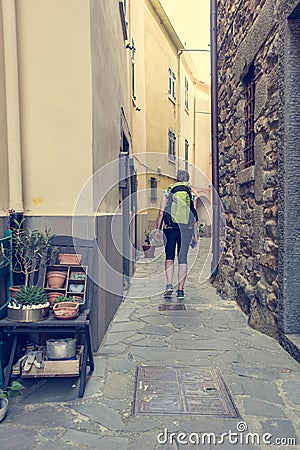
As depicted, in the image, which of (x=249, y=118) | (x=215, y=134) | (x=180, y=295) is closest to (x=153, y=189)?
(x=215, y=134)

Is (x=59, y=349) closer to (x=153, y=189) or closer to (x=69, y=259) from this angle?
(x=69, y=259)

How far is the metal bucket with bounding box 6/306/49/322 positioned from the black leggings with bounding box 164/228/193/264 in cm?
269

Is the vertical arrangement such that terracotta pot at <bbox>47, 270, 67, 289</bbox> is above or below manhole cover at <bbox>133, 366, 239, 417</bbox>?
above

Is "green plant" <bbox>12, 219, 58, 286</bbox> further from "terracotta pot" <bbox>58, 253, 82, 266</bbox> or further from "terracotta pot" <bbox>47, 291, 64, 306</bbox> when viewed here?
"terracotta pot" <bbox>47, 291, 64, 306</bbox>

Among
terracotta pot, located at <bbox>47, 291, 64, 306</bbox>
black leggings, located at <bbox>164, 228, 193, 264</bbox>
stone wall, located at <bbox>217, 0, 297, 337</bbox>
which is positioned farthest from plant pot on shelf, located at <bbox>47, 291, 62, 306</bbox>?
black leggings, located at <bbox>164, 228, 193, 264</bbox>

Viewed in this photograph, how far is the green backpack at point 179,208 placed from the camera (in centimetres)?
502

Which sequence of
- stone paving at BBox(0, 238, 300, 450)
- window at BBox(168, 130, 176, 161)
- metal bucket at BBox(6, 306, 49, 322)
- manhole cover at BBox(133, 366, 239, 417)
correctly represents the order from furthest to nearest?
window at BBox(168, 130, 176, 161)
metal bucket at BBox(6, 306, 49, 322)
manhole cover at BBox(133, 366, 239, 417)
stone paving at BBox(0, 238, 300, 450)

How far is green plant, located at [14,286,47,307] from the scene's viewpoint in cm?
261

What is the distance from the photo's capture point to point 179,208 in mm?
5016

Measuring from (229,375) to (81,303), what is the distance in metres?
1.18

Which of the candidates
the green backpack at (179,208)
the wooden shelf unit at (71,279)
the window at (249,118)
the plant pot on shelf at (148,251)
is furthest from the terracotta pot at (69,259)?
the plant pot on shelf at (148,251)

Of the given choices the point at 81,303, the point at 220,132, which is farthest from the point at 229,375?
the point at 220,132

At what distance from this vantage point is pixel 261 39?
3881mm

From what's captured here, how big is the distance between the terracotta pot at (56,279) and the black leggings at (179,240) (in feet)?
7.72
